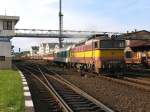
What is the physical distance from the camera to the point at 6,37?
44.9m

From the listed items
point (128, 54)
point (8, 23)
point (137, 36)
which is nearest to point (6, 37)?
point (8, 23)

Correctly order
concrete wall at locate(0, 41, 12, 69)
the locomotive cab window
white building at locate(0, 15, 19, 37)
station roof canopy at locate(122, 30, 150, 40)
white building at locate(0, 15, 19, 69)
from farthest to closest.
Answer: station roof canopy at locate(122, 30, 150, 40) → the locomotive cab window → white building at locate(0, 15, 19, 37) → white building at locate(0, 15, 19, 69) → concrete wall at locate(0, 41, 12, 69)

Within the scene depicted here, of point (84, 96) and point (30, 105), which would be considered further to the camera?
point (84, 96)

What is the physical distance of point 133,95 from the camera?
16.8m

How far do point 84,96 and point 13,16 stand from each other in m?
32.5

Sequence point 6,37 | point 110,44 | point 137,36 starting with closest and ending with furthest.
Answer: point 110,44, point 6,37, point 137,36

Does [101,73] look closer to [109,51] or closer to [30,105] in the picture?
[109,51]

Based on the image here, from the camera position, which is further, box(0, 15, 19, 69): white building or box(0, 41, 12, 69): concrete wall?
box(0, 15, 19, 69): white building

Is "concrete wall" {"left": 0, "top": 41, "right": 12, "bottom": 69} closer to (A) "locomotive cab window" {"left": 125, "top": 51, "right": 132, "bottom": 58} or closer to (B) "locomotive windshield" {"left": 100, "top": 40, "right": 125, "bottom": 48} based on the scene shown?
(A) "locomotive cab window" {"left": 125, "top": 51, "right": 132, "bottom": 58}

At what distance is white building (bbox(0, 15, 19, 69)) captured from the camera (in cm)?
4344

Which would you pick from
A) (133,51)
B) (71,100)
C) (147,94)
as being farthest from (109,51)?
(133,51)

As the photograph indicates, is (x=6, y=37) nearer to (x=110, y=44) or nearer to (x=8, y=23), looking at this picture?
(x=8, y=23)

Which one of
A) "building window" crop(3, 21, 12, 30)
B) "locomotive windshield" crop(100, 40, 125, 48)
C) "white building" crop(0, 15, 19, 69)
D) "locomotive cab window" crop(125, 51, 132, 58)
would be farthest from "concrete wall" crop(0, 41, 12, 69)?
"locomotive windshield" crop(100, 40, 125, 48)

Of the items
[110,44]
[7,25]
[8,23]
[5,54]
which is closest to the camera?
[110,44]
